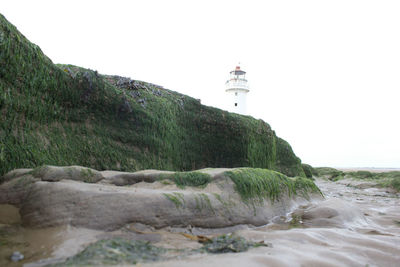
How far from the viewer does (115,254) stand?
214cm

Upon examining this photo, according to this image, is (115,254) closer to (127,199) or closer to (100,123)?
(127,199)

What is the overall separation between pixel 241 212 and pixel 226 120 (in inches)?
183

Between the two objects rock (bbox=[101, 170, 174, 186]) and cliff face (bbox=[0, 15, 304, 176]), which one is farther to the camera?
cliff face (bbox=[0, 15, 304, 176])

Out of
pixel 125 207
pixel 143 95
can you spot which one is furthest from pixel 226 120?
pixel 125 207

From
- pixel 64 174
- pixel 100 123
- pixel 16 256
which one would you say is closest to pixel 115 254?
pixel 16 256

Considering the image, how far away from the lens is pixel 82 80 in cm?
543

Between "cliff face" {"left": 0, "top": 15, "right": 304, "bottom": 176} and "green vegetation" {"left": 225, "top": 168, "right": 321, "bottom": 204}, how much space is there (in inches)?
97.7

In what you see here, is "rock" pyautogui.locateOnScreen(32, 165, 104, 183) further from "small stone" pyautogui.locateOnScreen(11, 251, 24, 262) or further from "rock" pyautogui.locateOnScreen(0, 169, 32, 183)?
"small stone" pyautogui.locateOnScreen(11, 251, 24, 262)

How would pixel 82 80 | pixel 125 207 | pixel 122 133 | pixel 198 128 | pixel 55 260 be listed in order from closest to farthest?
pixel 55 260, pixel 125 207, pixel 82 80, pixel 122 133, pixel 198 128

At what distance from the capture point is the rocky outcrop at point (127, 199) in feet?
9.64

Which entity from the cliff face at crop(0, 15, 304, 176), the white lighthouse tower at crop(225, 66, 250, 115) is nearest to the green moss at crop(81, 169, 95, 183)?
the cliff face at crop(0, 15, 304, 176)

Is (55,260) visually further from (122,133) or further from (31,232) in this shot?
(122,133)

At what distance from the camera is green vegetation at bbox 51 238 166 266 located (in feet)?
6.52

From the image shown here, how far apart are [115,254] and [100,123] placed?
159 inches
